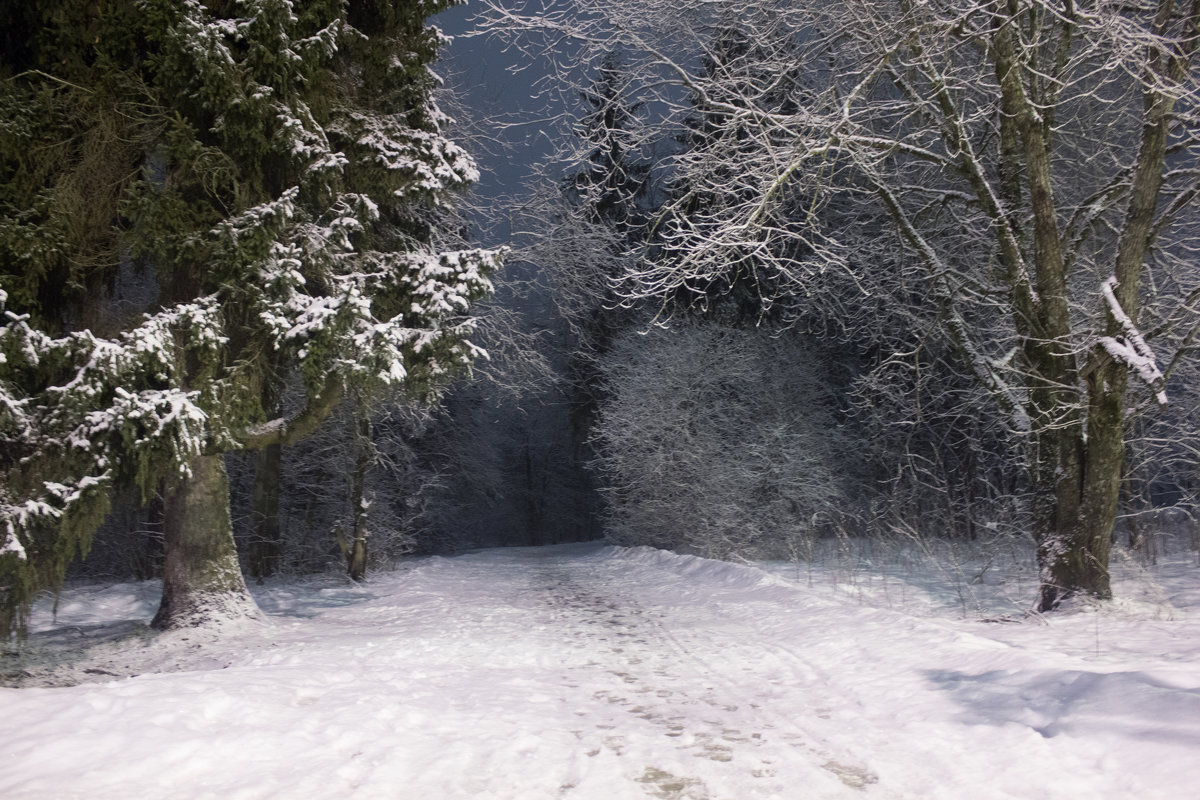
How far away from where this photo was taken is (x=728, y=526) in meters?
16.8

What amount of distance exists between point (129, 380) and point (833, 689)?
6.83m

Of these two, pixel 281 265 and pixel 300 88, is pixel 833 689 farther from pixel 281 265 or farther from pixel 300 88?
pixel 300 88

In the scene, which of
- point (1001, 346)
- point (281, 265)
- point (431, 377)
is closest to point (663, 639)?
point (431, 377)

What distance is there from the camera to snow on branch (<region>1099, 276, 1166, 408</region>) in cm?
628

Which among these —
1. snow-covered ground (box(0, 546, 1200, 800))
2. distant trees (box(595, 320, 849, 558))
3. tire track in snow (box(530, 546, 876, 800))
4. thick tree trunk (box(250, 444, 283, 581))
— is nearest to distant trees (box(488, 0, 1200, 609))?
snow-covered ground (box(0, 546, 1200, 800))

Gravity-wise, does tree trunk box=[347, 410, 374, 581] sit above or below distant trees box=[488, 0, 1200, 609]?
below

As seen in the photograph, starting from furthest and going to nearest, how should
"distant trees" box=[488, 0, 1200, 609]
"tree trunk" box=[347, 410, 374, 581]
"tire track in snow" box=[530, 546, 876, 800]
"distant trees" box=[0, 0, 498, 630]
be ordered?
"tree trunk" box=[347, 410, 374, 581] < "distant trees" box=[0, 0, 498, 630] < "distant trees" box=[488, 0, 1200, 609] < "tire track in snow" box=[530, 546, 876, 800]

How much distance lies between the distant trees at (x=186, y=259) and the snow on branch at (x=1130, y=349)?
6774 mm

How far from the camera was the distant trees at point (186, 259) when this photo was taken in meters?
6.89

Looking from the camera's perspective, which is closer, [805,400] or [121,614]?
[121,614]

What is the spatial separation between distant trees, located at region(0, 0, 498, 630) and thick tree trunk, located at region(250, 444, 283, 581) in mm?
5435

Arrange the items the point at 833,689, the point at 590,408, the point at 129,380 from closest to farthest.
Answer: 1. the point at 833,689
2. the point at 129,380
3. the point at 590,408

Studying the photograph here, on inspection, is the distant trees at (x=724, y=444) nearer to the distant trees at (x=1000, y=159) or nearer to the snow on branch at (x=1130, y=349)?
the distant trees at (x=1000, y=159)

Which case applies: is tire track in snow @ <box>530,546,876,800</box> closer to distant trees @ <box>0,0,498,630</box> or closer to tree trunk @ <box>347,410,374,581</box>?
distant trees @ <box>0,0,498,630</box>
